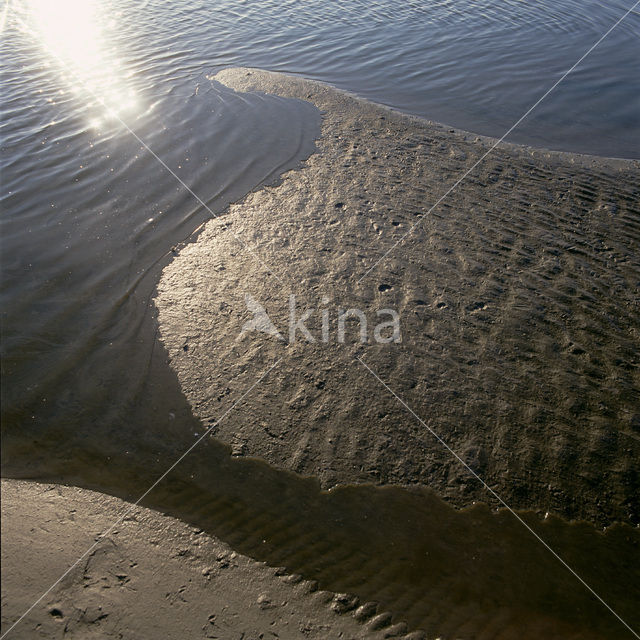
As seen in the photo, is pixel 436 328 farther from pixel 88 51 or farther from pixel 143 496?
pixel 88 51

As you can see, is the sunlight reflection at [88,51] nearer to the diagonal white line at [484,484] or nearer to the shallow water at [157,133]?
the shallow water at [157,133]

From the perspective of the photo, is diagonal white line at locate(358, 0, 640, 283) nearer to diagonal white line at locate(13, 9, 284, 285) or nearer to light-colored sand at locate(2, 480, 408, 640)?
diagonal white line at locate(13, 9, 284, 285)

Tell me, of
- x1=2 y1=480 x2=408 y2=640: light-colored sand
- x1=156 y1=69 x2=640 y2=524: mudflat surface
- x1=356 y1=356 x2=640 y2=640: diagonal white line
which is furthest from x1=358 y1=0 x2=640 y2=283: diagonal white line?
x1=2 y1=480 x2=408 y2=640: light-colored sand

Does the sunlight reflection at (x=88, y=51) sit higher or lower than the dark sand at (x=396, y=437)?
higher

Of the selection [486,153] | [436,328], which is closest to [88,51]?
[486,153]

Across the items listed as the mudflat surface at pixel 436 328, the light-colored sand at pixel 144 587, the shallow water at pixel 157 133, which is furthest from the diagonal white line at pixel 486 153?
the light-colored sand at pixel 144 587

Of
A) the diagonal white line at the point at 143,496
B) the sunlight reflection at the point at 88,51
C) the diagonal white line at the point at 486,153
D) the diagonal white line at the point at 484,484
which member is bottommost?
the diagonal white line at the point at 484,484

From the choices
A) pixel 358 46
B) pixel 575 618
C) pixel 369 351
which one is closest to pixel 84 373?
pixel 369 351
